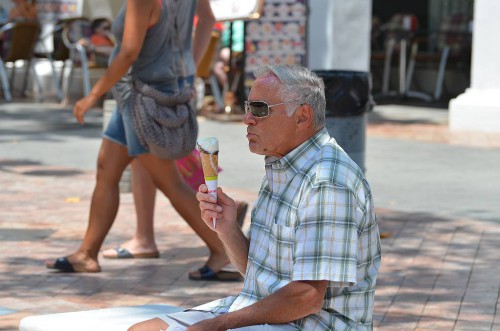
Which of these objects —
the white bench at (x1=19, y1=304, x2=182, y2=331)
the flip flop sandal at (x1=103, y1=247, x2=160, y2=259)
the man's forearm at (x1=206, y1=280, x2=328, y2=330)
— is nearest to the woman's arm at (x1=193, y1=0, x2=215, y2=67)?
the flip flop sandal at (x1=103, y1=247, x2=160, y2=259)

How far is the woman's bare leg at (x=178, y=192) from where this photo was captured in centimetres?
623

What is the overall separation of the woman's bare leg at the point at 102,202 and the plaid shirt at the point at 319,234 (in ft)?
8.69

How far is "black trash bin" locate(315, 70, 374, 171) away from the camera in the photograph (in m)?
7.25

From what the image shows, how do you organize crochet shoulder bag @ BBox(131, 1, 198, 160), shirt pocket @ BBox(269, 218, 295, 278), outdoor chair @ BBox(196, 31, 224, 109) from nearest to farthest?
shirt pocket @ BBox(269, 218, 295, 278) < crochet shoulder bag @ BBox(131, 1, 198, 160) < outdoor chair @ BBox(196, 31, 224, 109)

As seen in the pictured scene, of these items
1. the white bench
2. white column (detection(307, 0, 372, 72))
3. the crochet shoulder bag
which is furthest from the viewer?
white column (detection(307, 0, 372, 72))

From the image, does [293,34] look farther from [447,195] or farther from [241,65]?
[447,195]

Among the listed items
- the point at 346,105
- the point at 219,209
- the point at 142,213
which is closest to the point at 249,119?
the point at 219,209

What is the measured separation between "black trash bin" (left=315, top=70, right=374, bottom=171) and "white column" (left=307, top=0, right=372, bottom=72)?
698 cm

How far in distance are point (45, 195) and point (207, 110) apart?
6269 mm

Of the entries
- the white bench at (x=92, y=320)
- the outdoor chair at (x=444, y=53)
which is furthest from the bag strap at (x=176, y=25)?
the outdoor chair at (x=444, y=53)

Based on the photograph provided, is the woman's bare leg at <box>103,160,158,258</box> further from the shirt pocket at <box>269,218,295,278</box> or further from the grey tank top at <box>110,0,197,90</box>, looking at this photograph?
the shirt pocket at <box>269,218,295,278</box>

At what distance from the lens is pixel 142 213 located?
22.4ft

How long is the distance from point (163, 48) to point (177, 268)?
4.19ft

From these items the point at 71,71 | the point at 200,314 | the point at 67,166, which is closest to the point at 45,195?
the point at 67,166
